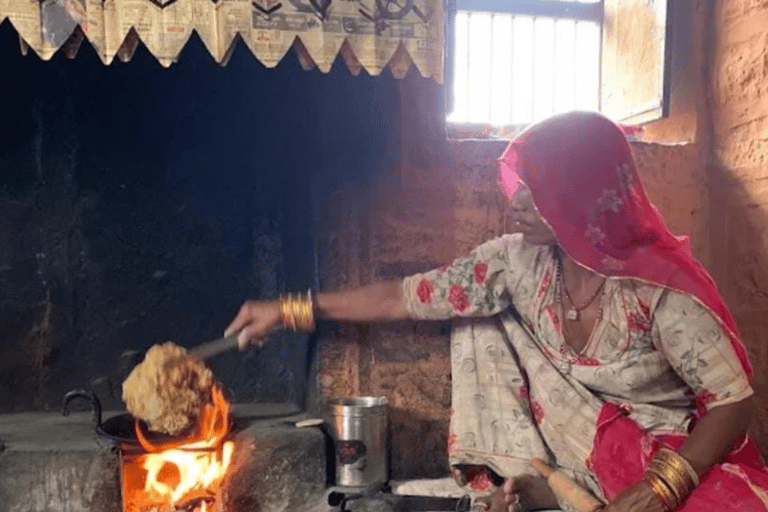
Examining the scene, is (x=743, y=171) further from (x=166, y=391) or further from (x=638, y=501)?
(x=166, y=391)

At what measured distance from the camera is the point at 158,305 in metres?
3.08

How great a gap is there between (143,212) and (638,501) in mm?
2239

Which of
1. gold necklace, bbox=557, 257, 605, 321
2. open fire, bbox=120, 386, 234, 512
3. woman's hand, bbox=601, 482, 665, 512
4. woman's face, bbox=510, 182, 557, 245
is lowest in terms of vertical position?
open fire, bbox=120, 386, 234, 512

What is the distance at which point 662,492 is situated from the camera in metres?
1.89

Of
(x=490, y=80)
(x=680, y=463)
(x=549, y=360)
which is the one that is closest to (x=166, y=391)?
(x=549, y=360)

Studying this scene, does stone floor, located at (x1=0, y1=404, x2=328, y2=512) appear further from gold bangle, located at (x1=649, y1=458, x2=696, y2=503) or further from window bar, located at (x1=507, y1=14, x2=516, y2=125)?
window bar, located at (x1=507, y1=14, x2=516, y2=125)

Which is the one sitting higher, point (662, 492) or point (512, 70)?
point (512, 70)

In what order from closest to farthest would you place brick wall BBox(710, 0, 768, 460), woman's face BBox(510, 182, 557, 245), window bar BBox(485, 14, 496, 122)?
woman's face BBox(510, 182, 557, 245) < brick wall BBox(710, 0, 768, 460) < window bar BBox(485, 14, 496, 122)

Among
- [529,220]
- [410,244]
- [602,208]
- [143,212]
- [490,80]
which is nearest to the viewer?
[602,208]

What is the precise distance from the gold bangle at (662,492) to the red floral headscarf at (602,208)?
0.52 meters

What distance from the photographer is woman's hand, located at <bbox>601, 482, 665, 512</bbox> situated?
1.88 metres

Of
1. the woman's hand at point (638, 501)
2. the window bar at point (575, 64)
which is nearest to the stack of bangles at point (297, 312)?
the woman's hand at point (638, 501)

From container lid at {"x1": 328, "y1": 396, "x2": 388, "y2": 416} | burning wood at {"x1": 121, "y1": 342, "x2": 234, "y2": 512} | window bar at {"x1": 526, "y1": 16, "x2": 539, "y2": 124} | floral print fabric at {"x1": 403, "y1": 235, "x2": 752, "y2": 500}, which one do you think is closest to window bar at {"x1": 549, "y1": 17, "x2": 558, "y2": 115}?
window bar at {"x1": 526, "y1": 16, "x2": 539, "y2": 124}

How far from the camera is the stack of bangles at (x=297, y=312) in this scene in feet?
8.15
